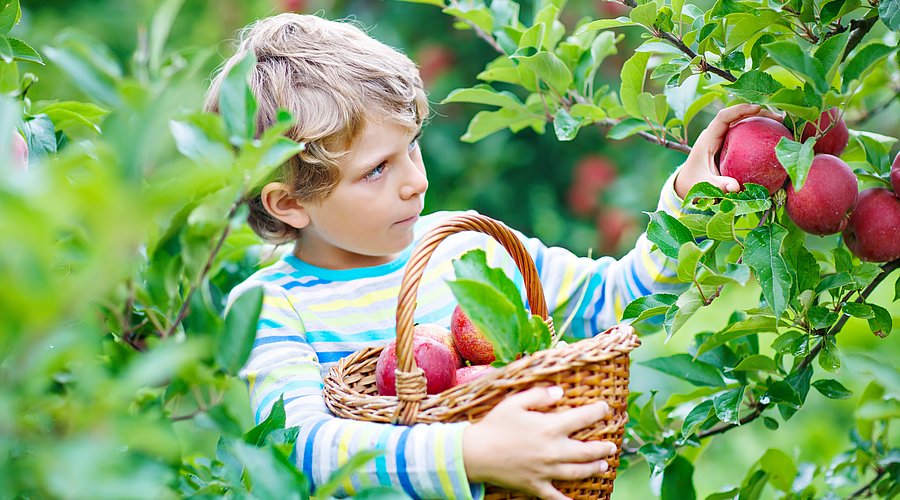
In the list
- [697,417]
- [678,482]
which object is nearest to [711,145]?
[697,417]

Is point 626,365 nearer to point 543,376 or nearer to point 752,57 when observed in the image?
point 543,376

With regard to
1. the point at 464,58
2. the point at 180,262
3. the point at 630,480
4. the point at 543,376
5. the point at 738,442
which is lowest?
the point at 630,480

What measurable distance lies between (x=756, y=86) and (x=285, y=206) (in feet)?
2.24

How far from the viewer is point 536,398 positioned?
2.75ft

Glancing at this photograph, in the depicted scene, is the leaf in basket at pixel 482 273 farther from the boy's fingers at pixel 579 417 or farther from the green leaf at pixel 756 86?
the green leaf at pixel 756 86

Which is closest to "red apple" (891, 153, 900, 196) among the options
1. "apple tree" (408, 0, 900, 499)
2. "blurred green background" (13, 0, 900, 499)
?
"apple tree" (408, 0, 900, 499)

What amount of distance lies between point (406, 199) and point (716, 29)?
1.54ft

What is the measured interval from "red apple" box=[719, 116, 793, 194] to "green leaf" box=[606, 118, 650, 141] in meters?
0.22

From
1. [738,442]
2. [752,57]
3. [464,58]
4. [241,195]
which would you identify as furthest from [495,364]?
[464,58]

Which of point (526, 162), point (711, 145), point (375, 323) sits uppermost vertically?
point (711, 145)

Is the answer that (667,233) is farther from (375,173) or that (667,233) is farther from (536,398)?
(375,173)

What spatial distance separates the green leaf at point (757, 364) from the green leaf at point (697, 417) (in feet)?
0.20

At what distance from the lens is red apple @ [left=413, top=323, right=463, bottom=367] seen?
1.08 m

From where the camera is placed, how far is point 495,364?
879 mm
